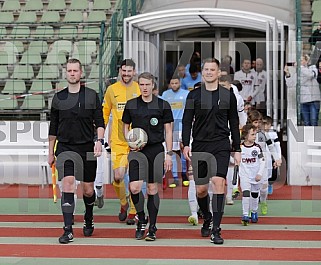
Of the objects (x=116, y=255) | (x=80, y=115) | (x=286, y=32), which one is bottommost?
(x=116, y=255)

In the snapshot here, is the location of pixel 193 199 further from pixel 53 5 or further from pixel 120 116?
pixel 53 5

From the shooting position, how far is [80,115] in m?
10.5

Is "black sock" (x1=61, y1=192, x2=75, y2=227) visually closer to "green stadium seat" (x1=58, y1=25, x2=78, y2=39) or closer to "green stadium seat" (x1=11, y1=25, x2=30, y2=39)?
"green stadium seat" (x1=58, y1=25, x2=78, y2=39)

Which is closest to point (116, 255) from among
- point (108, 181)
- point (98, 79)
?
point (108, 181)

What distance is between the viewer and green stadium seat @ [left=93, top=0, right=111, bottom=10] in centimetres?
2209

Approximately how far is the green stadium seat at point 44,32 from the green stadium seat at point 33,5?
142 centimetres

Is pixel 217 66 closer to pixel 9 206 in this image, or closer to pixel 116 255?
pixel 116 255

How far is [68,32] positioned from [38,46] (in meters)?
0.87

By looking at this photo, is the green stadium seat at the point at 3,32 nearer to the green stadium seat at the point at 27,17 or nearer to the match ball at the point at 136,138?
the green stadium seat at the point at 27,17

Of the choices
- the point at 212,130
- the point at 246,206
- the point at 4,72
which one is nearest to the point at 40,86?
the point at 4,72

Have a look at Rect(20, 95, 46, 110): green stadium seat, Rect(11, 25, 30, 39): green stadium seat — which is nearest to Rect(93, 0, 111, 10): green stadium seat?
Rect(11, 25, 30, 39): green stadium seat

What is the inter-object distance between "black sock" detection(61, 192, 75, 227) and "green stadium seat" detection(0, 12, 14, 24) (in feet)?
41.2

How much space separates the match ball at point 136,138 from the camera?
10.4 meters

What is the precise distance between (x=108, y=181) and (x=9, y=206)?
Result: 3164mm
